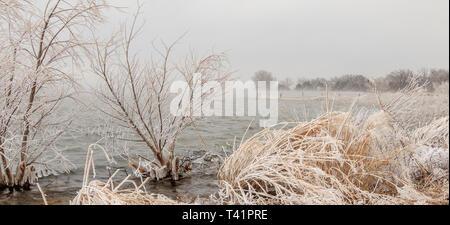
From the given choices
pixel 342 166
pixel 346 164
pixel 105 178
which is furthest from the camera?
pixel 105 178

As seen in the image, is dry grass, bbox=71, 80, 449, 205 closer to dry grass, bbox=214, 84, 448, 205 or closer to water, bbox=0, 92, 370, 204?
dry grass, bbox=214, 84, 448, 205

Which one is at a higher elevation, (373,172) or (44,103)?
(44,103)

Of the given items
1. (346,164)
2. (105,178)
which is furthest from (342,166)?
(105,178)

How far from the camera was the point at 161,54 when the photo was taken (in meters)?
Answer: 5.05

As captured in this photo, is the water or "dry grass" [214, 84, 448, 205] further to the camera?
the water

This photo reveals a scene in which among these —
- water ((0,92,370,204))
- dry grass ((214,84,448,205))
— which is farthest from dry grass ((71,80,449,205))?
water ((0,92,370,204))

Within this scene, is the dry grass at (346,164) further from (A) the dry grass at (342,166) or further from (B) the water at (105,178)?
(B) the water at (105,178)

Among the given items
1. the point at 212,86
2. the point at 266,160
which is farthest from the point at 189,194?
the point at 212,86

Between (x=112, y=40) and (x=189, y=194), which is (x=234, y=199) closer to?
(x=189, y=194)

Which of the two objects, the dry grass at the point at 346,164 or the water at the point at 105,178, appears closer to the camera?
the dry grass at the point at 346,164

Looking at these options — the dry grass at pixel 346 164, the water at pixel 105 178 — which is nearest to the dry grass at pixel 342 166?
the dry grass at pixel 346 164

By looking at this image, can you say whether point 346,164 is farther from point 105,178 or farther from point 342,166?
point 105,178

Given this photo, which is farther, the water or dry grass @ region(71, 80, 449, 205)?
the water
